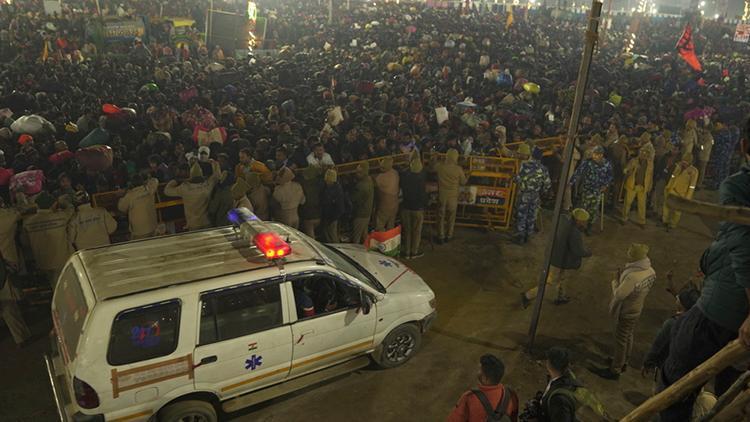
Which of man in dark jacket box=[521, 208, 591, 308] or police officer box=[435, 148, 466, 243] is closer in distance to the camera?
man in dark jacket box=[521, 208, 591, 308]

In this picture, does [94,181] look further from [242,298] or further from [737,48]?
[737,48]

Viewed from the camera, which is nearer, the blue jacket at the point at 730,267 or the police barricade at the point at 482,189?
the blue jacket at the point at 730,267

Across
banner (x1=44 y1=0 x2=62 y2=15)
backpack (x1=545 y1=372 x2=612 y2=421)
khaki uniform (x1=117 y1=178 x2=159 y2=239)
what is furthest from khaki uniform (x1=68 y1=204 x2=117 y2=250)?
banner (x1=44 y1=0 x2=62 y2=15)

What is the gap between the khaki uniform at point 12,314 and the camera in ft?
22.2

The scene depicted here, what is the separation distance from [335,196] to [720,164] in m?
12.1

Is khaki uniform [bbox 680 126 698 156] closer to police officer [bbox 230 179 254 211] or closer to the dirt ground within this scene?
the dirt ground

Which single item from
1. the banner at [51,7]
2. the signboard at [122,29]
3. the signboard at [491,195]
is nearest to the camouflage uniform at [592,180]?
the signboard at [491,195]

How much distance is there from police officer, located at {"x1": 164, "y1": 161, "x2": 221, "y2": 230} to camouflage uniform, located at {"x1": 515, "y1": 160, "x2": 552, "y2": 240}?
6.09 m

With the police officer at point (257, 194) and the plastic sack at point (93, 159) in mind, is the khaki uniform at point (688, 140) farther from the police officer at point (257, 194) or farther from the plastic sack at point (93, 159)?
the plastic sack at point (93, 159)

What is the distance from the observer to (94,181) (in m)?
9.11

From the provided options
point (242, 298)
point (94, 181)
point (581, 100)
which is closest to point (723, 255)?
point (581, 100)

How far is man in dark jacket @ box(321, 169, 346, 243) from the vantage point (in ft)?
29.6

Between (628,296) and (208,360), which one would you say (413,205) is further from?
(208,360)

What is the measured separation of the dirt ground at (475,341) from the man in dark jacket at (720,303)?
3167 mm
